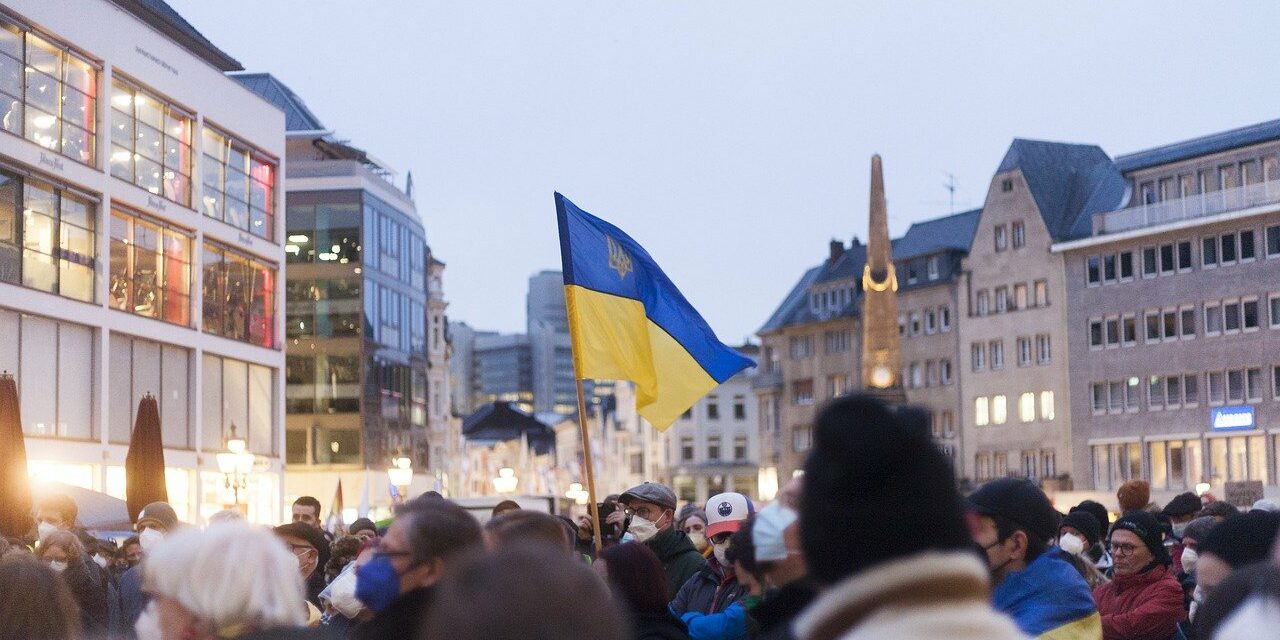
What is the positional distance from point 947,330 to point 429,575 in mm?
83968

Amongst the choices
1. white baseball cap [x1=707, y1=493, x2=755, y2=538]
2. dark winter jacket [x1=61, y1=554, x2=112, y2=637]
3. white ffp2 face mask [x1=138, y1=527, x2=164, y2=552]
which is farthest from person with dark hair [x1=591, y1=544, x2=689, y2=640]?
white ffp2 face mask [x1=138, y1=527, x2=164, y2=552]

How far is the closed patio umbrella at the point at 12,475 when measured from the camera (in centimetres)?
2275

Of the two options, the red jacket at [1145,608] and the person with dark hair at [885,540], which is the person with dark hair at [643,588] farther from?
the person with dark hair at [885,540]

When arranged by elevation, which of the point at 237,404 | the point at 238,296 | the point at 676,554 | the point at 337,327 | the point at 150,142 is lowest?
the point at 676,554

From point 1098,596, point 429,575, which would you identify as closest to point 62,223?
point 1098,596

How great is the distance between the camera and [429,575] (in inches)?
220

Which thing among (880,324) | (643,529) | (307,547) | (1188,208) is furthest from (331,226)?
(643,529)

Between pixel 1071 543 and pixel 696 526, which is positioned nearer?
pixel 1071 543

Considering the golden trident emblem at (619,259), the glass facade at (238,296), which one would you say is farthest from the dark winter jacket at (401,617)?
the glass facade at (238,296)

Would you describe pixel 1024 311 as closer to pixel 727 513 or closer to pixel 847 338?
pixel 847 338

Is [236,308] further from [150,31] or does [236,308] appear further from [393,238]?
[393,238]

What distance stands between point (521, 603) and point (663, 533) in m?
8.66

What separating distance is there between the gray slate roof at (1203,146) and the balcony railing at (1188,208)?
1.49m

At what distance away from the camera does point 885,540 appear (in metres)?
3.30
